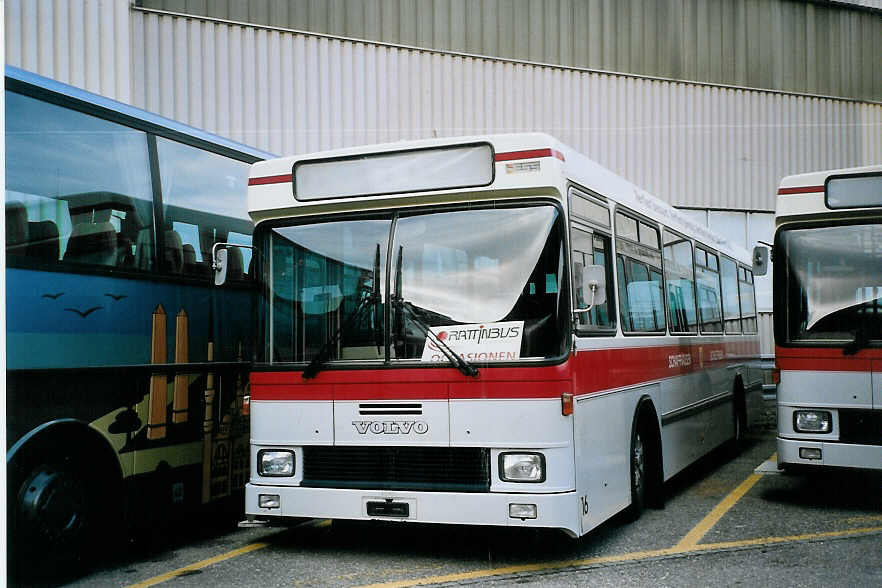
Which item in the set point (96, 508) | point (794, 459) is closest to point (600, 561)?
point (794, 459)

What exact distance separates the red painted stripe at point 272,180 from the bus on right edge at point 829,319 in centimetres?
464

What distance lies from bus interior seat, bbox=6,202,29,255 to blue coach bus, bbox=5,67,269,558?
0.01m

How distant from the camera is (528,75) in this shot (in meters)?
16.5

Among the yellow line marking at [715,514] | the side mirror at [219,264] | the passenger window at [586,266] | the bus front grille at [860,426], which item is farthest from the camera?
the bus front grille at [860,426]

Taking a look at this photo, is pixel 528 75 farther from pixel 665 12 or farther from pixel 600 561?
pixel 600 561

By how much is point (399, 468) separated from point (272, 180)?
91.3 inches

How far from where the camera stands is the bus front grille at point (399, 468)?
Result: 6526 millimetres

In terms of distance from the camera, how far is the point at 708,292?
11.6 meters

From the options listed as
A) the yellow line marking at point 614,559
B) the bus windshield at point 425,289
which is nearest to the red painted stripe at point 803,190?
the yellow line marking at point 614,559

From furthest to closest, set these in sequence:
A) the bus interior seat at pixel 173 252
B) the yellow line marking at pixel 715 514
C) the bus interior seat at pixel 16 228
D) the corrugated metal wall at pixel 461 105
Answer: the corrugated metal wall at pixel 461 105
the bus interior seat at pixel 173 252
the yellow line marking at pixel 715 514
the bus interior seat at pixel 16 228

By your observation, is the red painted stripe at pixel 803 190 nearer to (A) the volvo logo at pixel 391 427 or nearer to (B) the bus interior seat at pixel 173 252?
(A) the volvo logo at pixel 391 427

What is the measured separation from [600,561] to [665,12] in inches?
505

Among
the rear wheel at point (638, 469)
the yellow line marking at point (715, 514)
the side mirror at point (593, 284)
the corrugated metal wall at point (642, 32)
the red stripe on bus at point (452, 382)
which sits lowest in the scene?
the yellow line marking at point (715, 514)

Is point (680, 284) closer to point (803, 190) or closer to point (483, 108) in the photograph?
point (803, 190)
